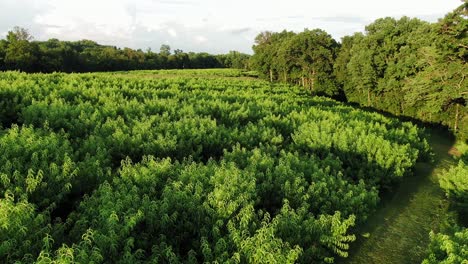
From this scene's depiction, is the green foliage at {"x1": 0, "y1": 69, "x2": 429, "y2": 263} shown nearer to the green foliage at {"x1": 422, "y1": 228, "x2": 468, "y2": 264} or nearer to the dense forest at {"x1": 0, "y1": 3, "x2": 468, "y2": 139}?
the green foliage at {"x1": 422, "y1": 228, "x2": 468, "y2": 264}

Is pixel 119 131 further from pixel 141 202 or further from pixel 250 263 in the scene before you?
pixel 250 263

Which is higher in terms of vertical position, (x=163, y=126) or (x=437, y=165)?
(x=163, y=126)

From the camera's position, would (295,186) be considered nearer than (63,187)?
No

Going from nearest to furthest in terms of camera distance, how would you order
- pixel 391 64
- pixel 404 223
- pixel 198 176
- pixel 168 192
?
pixel 168 192, pixel 198 176, pixel 404 223, pixel 391 64

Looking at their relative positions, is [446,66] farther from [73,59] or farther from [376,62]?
[73,59]

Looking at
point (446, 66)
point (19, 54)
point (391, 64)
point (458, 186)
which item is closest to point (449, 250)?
point (458, 186)

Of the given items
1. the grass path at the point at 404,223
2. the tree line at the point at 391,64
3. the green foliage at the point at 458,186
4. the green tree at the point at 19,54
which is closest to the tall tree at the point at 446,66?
the tree line at the point at 391,64

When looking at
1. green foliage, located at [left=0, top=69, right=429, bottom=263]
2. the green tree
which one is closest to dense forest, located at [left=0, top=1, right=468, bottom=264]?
green foliage, located at [left=0, top=69, right=429, bottom=263]

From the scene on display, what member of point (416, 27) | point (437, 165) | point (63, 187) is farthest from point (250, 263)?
point (416, 27)

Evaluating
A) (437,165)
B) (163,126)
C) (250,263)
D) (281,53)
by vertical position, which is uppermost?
(281,53)
